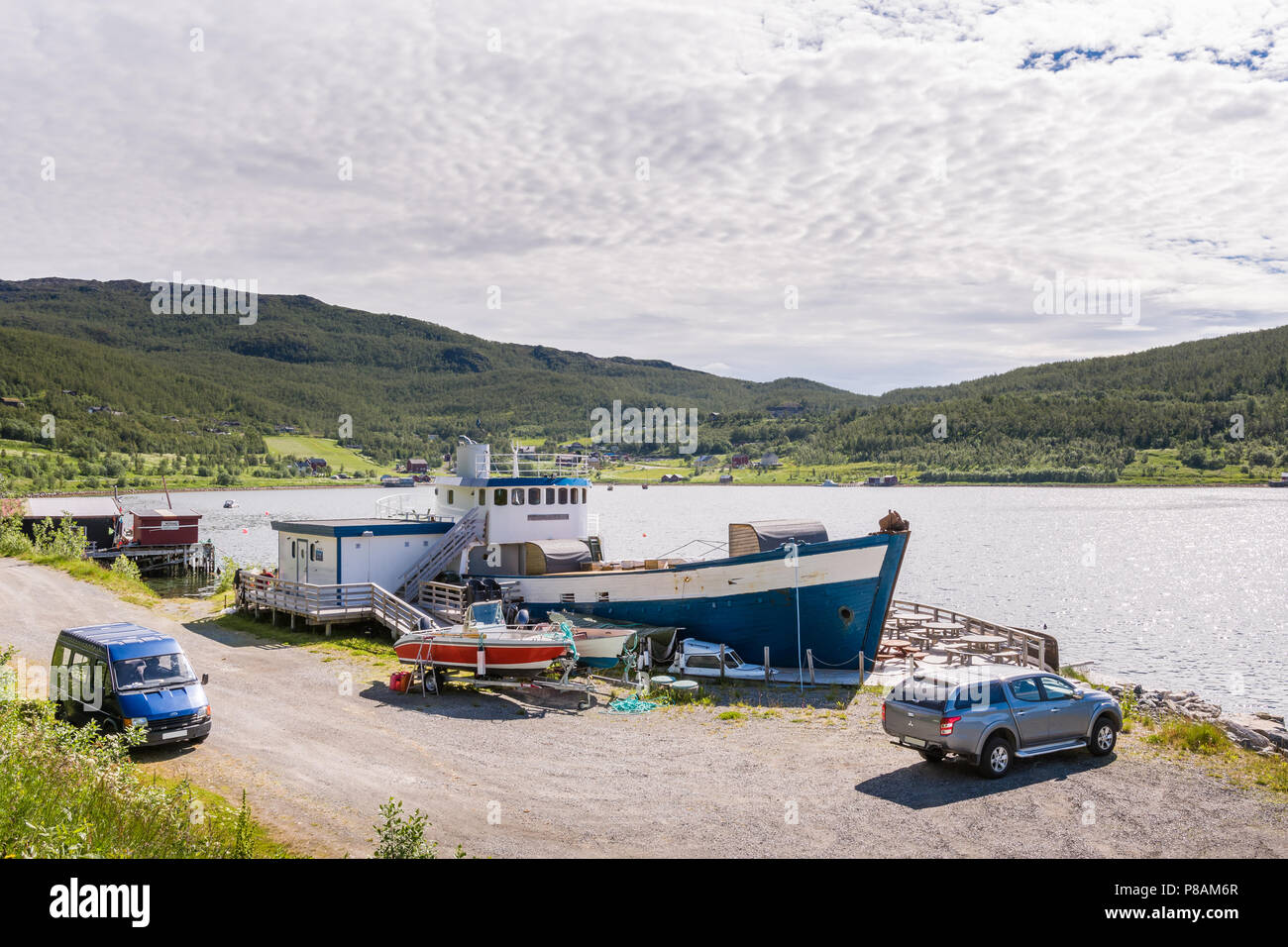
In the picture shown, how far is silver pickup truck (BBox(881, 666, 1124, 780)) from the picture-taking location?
50.4 feet

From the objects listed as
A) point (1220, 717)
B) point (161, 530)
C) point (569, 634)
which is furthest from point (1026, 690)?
point (161, 530)

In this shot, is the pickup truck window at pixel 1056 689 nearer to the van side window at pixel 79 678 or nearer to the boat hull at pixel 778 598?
the boat hull at pixel 778 598

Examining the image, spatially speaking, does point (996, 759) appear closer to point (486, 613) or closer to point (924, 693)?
point (924, 693)

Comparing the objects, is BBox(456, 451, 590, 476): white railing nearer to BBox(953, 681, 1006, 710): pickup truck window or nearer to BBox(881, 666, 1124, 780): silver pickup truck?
BBox(881, 666, 1124, 780): silver pickup truck

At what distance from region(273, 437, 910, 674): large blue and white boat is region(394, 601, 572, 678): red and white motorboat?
6.68 metres

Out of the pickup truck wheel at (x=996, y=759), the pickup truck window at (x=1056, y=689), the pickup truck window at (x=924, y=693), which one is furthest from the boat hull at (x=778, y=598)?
the pickup truck wheel at (x=996, y=759)

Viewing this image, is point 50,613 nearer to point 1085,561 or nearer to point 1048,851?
point 1048,851

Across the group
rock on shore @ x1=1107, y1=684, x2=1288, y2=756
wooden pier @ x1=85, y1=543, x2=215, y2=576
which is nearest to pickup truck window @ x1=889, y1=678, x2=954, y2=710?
rock on shore @ x1=1107, y1=684, x2=1288, y2=756

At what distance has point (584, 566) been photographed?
31.1 m

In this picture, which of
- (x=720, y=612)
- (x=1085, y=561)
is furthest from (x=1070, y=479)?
(x=720, y=612)

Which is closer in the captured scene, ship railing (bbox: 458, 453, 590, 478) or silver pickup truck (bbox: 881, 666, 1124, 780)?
silver pickup truck (bbox: 881, 666, 1124, 780)

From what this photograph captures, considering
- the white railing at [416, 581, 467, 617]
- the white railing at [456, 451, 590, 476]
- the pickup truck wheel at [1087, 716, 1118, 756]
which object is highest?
the white railing at [456, 451, 590, 476]
